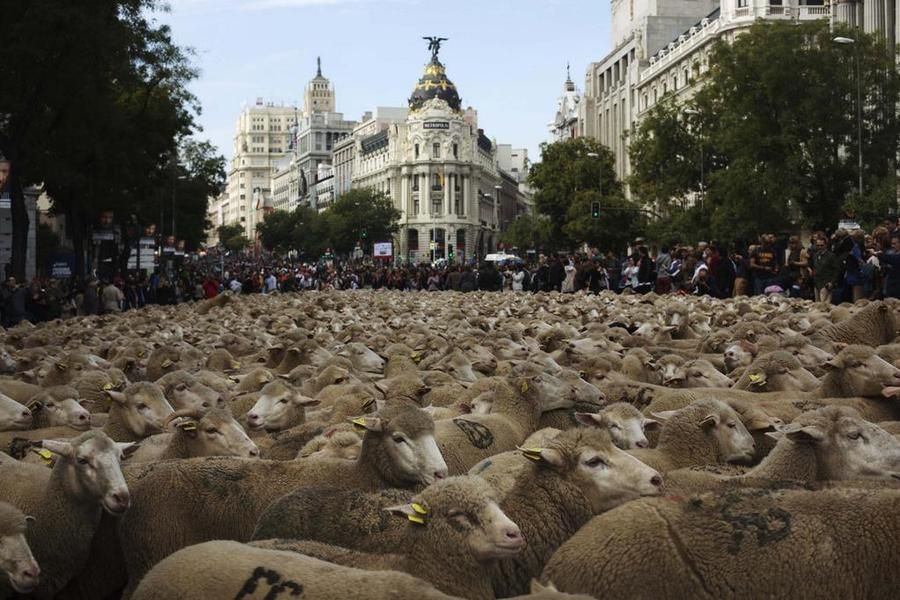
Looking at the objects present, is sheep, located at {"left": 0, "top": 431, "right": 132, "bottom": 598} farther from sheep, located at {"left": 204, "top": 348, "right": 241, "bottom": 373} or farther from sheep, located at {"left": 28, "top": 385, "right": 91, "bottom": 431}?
sheep, located at {"left": 204, "top": 348, "right": 241, "bottom": 373}

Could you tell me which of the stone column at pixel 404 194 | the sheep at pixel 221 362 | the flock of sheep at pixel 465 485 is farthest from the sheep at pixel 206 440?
the stone column at pixel 404 194

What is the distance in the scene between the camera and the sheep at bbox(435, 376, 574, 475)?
7320 millimetres

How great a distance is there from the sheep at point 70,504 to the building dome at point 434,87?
601 feet

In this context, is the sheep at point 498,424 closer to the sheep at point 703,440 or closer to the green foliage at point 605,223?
the sheep at point 703,440

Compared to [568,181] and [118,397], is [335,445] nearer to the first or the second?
[118,397]

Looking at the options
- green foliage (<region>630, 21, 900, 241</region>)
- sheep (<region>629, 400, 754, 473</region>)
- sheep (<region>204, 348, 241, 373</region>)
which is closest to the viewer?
sheep (<region>629, 400, 754, 473</region>)

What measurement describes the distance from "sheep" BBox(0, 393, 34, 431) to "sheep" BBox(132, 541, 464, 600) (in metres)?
4.45

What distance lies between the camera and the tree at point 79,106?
2508 cm

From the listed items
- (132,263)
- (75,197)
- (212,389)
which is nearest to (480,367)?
(212,389)

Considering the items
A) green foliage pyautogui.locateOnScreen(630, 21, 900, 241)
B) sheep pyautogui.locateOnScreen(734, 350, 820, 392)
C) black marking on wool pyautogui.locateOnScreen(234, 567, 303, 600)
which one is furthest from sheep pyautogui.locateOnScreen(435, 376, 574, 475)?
green foliage pyautogui.locateOnScreen(630, 21, 900, 241)

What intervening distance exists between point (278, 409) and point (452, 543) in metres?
4.17

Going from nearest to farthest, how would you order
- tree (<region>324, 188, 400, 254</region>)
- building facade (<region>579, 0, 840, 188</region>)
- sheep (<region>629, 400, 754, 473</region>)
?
sheep (<region>629, 400, 754, 473</region>) < building facade (<region>579, 0, 840, 188</region>) < tree (<region>324, 188, 400, 254</region>)

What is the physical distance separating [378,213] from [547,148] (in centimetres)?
6212

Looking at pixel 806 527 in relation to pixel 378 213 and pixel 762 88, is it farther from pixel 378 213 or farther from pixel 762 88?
pixel 378 213
